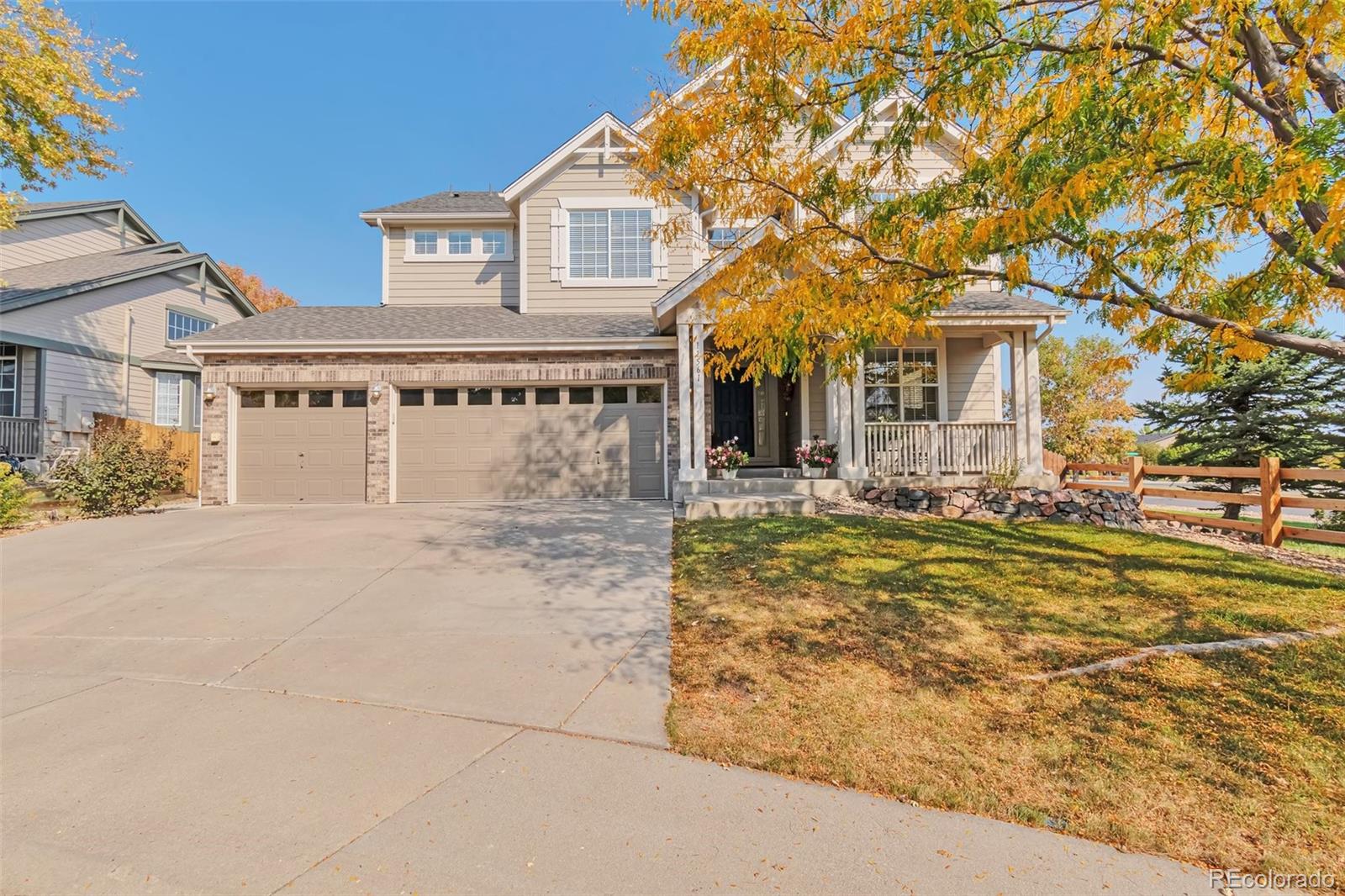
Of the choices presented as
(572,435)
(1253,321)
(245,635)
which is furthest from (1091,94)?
(572,435)

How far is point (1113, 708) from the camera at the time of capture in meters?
3.45

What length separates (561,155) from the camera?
13.2 m

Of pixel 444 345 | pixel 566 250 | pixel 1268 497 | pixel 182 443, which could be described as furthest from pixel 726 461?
pixel 182 443

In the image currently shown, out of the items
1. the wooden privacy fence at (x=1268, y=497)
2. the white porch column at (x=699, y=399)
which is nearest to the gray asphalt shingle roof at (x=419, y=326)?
the white porch column at (x=699, y=399)

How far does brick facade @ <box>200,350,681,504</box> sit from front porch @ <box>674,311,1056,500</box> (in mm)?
1247

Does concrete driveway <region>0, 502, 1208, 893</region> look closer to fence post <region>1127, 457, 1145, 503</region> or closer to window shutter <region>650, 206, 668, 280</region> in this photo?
window shutter <region>650, 206, 668, 280</region>

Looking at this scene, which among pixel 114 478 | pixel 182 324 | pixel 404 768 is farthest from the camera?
pixel 182 324

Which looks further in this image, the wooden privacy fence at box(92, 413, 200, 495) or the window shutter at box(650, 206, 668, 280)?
the window shutter at box(650, 206, 668, 280)

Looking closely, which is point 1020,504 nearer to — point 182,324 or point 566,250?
point 566,250

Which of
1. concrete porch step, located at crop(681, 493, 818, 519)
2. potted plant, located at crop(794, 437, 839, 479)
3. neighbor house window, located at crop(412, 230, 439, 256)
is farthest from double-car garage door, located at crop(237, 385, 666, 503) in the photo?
neighbor house window, located at crop(412, 230, 439, 256)

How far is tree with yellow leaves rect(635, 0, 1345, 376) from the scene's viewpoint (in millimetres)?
4168

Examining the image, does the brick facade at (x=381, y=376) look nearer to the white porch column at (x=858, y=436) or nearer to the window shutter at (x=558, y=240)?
the window shutter at (x=558, y=240)

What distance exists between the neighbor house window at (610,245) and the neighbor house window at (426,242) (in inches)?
154

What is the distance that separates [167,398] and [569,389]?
1514 cm
